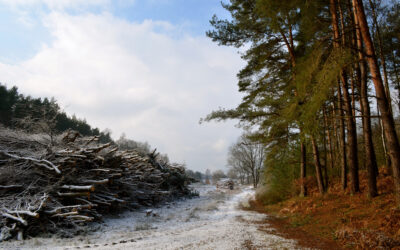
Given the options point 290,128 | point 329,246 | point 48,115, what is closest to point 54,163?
point 48,115

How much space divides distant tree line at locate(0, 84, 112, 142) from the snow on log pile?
0.64m

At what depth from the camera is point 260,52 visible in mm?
10148

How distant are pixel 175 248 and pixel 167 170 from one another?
13362 millimetres

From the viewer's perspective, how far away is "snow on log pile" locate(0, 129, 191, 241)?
5.46 meters

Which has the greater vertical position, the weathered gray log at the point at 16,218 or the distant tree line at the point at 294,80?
the distant tree line at the point at 294,80

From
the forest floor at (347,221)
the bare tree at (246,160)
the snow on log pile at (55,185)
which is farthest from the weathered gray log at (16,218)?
the bare tree at (246,160)

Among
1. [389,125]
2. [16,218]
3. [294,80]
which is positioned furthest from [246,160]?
[16,218]

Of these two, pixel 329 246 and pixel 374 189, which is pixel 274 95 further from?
pixel 329 246

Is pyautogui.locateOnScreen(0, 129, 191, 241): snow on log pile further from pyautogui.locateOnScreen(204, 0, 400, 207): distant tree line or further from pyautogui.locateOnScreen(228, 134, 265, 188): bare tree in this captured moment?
pyautogui.locateOnScreen(228, 134, 265, 188): bare tree

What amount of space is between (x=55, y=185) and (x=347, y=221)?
28.3 ft

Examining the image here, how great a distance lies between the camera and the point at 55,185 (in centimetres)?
652

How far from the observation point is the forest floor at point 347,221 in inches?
158

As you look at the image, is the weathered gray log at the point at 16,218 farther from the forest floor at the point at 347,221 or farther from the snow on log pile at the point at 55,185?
the forest floor at the point at 347,221

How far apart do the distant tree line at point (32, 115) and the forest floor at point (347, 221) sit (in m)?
8.44
